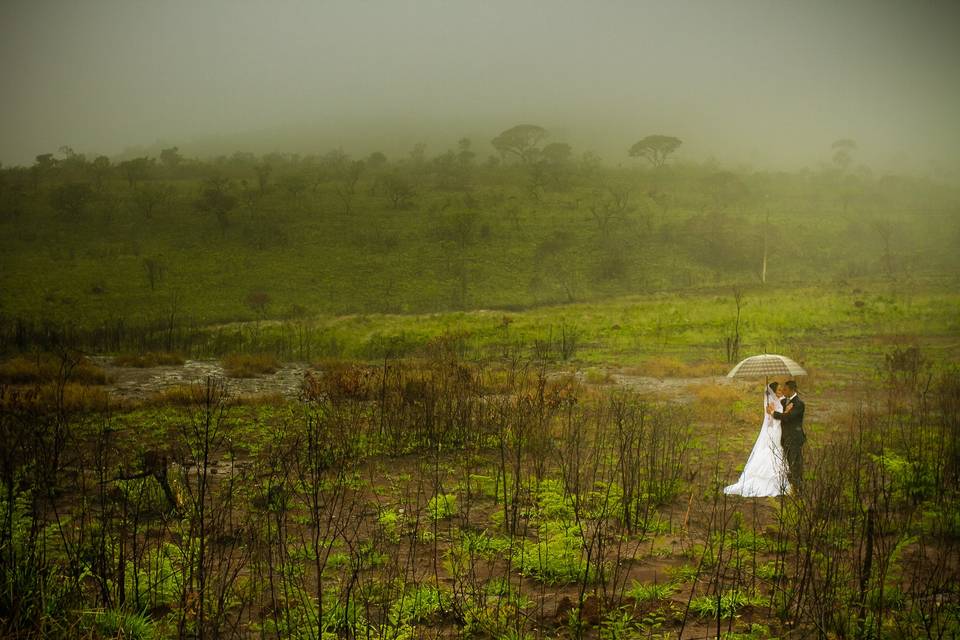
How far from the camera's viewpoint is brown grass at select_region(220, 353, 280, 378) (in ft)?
63.3

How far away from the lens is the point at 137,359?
810 inches

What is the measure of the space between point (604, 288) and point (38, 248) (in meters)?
46.5

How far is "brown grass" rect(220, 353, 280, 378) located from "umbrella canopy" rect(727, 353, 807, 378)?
49.1 ft

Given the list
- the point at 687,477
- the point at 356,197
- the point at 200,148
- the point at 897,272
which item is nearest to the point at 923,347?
the point at 687,477

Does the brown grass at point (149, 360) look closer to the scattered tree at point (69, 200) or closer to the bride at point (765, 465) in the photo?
the bride at point (765, 465)

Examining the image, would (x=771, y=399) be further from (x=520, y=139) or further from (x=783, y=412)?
(x=520, y=139)

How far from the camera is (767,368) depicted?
835 cm

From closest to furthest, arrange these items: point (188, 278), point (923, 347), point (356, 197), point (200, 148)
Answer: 1. point (923, 347)
2. point (188, 278)
3. point (356, 197)
4. point (200, 148)

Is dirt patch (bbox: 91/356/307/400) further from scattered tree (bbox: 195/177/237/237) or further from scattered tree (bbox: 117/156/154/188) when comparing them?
scattered tree (bbox: 117/156/154/188)

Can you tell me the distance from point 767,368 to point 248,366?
52.1ft

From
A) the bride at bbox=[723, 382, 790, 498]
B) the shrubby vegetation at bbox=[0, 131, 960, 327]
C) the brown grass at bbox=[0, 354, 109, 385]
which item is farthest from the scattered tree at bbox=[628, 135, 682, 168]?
the bride at bbox=[723, 382, 790, 498]

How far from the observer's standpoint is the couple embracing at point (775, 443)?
26.9 feet

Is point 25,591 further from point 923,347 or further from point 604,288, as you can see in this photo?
point 604,288

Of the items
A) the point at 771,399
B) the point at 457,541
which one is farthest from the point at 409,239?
the point at 457,541
